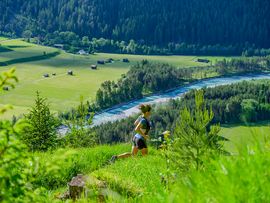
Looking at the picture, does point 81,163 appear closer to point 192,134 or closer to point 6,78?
point 192,134

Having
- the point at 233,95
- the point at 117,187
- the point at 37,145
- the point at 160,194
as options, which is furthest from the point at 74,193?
the point at 233,95

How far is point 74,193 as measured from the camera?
532 inches

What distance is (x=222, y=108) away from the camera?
543ft

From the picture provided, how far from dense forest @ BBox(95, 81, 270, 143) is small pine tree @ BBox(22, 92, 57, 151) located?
98.8m

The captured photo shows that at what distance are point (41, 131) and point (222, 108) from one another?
143 m

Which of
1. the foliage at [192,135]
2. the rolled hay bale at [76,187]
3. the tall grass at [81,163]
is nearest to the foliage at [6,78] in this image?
the foliage at [192,135]

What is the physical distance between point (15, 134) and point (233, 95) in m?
176

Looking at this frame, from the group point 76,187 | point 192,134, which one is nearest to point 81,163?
point 76,187

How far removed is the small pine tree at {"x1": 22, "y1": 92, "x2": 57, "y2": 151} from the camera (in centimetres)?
2569

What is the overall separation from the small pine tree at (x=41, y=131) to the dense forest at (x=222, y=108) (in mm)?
98820

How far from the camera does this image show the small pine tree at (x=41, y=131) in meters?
25.7

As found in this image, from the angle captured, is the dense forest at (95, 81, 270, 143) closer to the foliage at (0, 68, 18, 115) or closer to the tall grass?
the tall grass

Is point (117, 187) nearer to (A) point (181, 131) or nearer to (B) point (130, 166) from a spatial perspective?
(A) point (181, 131)

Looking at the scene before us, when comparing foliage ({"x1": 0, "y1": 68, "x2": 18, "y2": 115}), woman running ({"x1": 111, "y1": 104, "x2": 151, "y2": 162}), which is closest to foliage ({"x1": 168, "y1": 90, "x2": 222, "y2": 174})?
foliage ({"x1": 0, "y1": 68, "x2": 18, "y2": 115})
